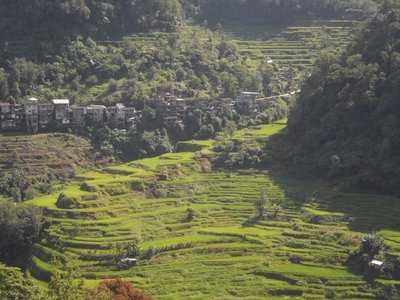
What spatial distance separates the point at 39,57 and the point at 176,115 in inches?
346

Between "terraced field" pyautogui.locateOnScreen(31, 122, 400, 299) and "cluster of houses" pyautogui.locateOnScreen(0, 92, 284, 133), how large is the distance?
4.78 m

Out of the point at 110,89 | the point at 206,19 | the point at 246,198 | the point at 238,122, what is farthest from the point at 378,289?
the point at 206,19

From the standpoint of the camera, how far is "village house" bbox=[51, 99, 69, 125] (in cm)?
3762

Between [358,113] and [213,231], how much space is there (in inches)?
410

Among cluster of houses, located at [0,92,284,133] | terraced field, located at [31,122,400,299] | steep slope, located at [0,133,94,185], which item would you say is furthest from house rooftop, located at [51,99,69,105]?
terraced field, located at [31,122,400,299]

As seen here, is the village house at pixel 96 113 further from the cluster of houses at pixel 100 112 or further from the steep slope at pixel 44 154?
the steep slope at pixel 44 154

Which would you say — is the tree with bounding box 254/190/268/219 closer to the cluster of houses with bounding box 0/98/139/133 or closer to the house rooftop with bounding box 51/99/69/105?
the cluster of houses with bounding box 0/98/139/133

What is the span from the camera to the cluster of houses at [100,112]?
121 feet

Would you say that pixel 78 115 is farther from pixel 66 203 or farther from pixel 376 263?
pixel 376 263

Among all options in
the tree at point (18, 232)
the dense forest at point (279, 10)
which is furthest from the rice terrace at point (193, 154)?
the dense forest at point (279, 10)

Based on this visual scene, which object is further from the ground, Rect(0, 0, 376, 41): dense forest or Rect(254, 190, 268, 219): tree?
Rect(0, 0, 376, 41): dense forest

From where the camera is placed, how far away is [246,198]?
1218 inches

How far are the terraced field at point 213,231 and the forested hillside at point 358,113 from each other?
1354 millimetres

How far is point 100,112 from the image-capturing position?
38469 millimetres
